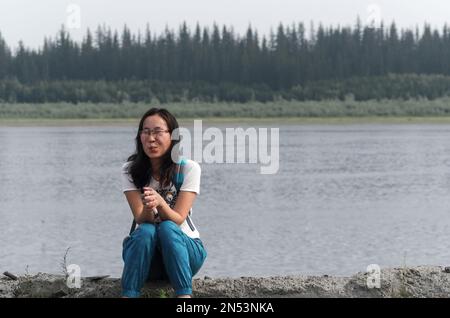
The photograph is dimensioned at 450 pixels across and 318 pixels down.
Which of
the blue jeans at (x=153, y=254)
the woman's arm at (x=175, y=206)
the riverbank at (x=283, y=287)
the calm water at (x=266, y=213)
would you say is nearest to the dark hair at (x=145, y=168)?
the woman's arm at (x=175, y=206)

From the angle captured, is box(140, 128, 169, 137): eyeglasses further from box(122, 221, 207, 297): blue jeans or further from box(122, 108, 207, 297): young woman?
box(122, 221, 207, 297): blue jeans

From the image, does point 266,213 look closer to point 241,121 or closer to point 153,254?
point 153,254

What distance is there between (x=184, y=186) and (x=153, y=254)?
36 cm

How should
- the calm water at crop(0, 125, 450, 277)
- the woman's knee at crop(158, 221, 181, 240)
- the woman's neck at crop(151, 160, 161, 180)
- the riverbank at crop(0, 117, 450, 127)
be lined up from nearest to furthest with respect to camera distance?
the woman's knee at crop(158, 221, 181, 240)
the woman's neck at crop(151, 160, 161, 180)
the calm water at crop(0, 125, 450, 277)
the riverbank at crop(0, 117, 450, 127)

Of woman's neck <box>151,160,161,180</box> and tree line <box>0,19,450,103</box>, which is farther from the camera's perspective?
tree line <box>0,19,450,103</box>

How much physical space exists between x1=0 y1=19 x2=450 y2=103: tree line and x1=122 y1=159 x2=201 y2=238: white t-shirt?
5542 centimetres

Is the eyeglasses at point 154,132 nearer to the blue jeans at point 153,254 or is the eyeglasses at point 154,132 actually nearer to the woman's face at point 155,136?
the woman's face at point 155,136

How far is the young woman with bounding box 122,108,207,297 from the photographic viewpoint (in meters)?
4.81

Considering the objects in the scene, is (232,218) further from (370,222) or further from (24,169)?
(24,169)

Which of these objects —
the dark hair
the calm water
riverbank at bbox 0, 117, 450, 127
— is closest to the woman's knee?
the dark hair

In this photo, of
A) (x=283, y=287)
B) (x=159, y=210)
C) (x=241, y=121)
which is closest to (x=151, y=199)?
(x=159, y=210)

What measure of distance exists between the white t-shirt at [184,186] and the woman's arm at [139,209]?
0.10 feet

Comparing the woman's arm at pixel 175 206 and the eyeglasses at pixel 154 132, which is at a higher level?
the eyeglasses at pixel 154 132

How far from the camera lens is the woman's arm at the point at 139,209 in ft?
15.9
